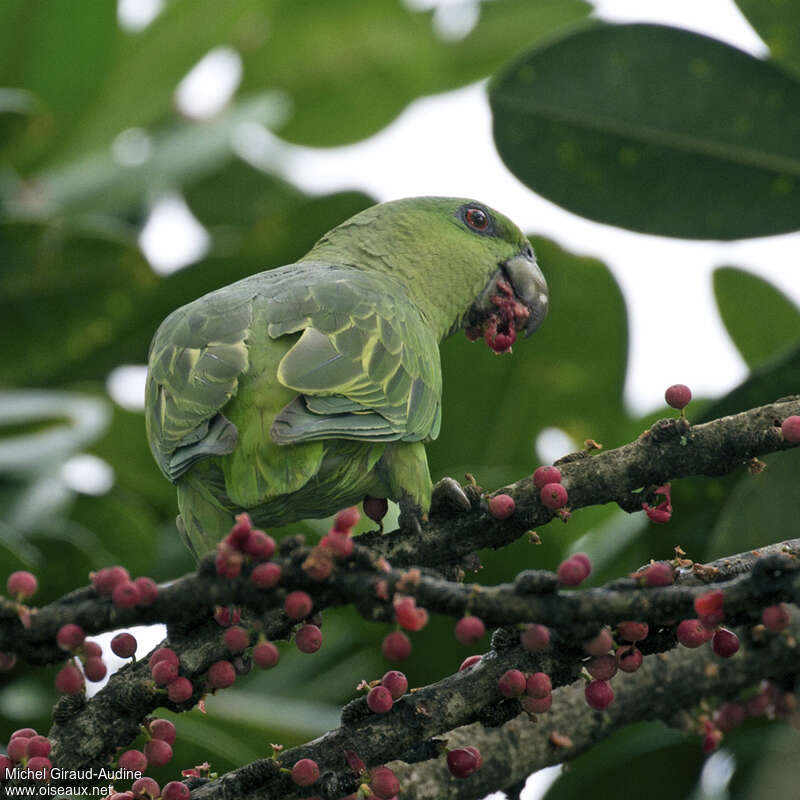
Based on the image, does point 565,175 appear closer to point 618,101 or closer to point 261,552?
point 618,101

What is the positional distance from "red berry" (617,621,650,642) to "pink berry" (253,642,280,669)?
49 centimetres

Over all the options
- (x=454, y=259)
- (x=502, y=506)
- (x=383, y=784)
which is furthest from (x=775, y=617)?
(x=454, y=259)

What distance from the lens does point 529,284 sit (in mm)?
3145

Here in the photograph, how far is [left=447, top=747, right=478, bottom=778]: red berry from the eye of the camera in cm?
183

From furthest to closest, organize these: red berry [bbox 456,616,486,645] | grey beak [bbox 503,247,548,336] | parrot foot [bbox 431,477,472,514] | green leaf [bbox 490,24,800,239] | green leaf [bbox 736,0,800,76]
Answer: grey beak [bbox 503,247,548,336]
green leaf [bbox 490,24,800,239]
green leaf [bbox 736,0,800,76]
parrot foot [bbox 431,477,472,514]
red berry [bbox 456,616,486,645]

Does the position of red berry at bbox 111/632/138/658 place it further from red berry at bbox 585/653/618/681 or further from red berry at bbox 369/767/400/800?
red berry at bbox 585/653/618/681

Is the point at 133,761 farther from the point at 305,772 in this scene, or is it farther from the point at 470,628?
the point at 470,628

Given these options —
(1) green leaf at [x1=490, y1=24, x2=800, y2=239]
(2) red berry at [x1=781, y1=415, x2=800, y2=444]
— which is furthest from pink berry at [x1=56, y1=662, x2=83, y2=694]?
(1) green leaf at [x1=490, y1=24, x2=800, y2=239]

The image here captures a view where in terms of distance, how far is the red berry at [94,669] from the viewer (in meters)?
1.46

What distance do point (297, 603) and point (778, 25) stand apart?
2108 mm

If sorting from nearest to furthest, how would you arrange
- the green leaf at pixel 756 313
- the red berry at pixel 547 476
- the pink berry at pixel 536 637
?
the pink berry at pixel 536 637 < the red berry at pixel 547 476 < the green leaf at pixel 756 313

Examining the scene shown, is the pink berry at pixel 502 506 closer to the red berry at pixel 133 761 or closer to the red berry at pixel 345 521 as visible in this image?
the red berry at pixel 345 521

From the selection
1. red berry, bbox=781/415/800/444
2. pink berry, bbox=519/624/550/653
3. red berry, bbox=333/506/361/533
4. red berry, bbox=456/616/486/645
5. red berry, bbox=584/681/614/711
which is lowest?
red berry, bbox=584/681/614/711

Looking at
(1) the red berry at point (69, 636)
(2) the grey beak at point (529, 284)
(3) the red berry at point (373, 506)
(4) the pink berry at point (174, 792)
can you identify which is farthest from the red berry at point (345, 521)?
(2) the grey beak at point (529, 284)
